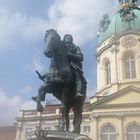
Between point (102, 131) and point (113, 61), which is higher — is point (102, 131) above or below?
below

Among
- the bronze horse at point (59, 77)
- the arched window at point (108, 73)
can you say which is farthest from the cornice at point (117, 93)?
the bronze horse at point (59, 77)

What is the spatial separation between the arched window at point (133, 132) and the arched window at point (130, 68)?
7698 mm

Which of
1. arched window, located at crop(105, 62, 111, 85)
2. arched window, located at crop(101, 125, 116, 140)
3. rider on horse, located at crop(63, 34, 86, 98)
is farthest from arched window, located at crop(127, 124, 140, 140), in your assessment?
rider on horse, located at crop(63, 34, 86, 98)

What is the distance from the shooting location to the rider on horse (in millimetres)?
7664

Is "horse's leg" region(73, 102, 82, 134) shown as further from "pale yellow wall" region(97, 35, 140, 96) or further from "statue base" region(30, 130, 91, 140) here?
"pale yellow wall" region(97, 35, 140, 96)

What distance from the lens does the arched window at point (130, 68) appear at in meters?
43.5

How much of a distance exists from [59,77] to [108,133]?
31.1 metres

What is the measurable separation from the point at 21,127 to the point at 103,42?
15.0 m

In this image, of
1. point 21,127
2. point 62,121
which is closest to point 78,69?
point 62,121

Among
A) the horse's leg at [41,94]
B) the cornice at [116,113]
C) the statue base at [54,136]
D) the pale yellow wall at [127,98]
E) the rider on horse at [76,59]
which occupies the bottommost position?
the statue base at [54,136]

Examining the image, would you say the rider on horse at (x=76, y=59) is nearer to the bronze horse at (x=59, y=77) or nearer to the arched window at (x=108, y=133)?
the bronze horse at (x=59, y=77)

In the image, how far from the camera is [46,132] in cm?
654

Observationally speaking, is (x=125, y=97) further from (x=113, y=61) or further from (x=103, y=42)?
(x=103, y=42)

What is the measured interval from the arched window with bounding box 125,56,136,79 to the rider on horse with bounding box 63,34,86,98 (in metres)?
35.9
